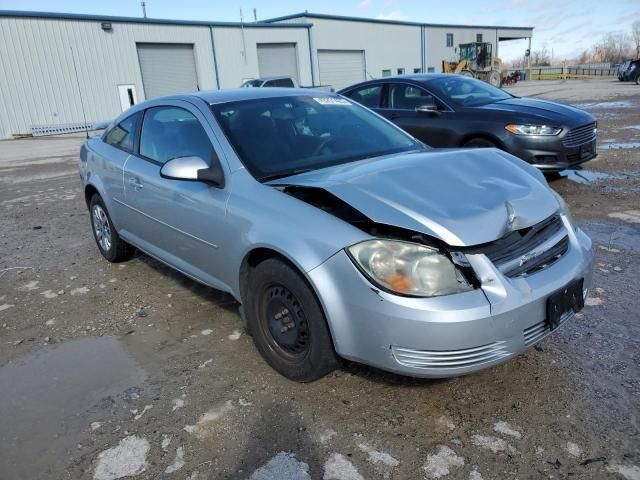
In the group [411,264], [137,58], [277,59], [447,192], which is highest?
[137,58]

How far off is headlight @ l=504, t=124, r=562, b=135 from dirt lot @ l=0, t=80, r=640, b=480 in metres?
2.61

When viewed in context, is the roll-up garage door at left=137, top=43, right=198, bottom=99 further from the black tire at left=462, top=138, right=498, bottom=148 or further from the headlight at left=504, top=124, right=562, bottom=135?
the headlight at left=504, top=124, right=562, bottom=135

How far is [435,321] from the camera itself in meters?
2.24

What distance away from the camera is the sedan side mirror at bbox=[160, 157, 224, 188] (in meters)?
3.09

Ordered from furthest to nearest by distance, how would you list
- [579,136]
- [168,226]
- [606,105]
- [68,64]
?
[68,64] < [606,105] < [579,136] < [168,226]

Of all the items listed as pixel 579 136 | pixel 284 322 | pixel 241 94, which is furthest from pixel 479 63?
pixel 284 322

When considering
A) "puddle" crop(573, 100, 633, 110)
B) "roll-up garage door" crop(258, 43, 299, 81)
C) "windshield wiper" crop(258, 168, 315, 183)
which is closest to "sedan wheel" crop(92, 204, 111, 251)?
"windshield wiper" crop(258, 168, 315, 183)

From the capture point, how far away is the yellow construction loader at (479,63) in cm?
3859

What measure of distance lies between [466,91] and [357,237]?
19.2 ft

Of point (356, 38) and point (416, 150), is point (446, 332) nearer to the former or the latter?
point (416, 150)

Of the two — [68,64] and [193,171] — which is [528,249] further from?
[68,64]

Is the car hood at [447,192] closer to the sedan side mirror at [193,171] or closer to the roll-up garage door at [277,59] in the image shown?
the sedan side mirror at [193,171]

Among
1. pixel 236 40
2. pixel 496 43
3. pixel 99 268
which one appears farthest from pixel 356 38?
pixel 99 268

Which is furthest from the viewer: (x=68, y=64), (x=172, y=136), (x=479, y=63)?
(x=479, y=63)
